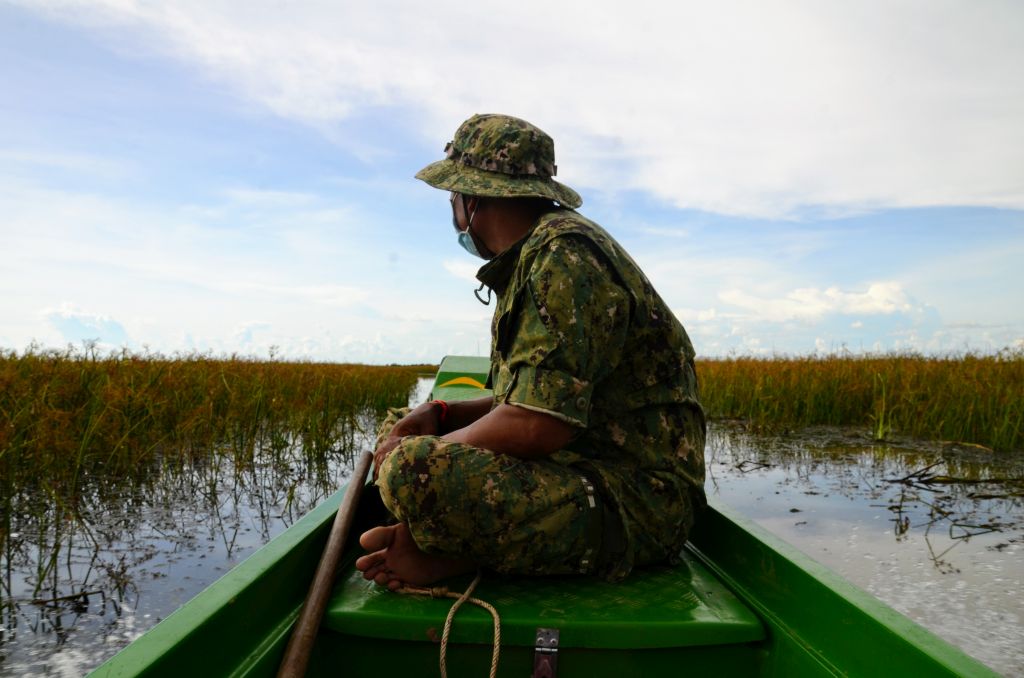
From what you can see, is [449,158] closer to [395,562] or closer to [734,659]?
[395,562]

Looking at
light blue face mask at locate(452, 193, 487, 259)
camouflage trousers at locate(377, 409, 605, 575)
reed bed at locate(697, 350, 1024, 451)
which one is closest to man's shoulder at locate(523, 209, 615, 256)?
light blue face mask at locate(452, 193, 487, 259)

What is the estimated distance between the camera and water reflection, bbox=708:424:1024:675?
258 cm

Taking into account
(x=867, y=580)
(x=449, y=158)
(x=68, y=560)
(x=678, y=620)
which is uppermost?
(x=449, y=158)

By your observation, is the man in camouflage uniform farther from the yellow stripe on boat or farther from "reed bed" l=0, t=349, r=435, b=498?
the yellow stripe on boat

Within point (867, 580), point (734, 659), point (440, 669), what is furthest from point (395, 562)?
point (867, 580)

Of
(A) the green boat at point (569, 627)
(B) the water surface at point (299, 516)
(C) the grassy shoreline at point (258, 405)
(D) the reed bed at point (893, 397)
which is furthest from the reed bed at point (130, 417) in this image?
(D) the reed bed at point (893, 397)

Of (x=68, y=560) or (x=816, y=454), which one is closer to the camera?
(x=68, y=560)

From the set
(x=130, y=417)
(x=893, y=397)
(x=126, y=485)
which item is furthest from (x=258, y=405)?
(x=893, y=397)

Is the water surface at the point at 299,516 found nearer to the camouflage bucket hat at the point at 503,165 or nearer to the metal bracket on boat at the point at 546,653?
the metal bracket on boat at the point at 546,653

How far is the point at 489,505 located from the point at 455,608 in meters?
0.26

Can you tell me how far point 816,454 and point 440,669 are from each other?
516 centimetres

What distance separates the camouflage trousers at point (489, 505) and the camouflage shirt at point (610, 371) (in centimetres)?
14

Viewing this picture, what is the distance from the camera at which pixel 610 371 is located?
1.74 metres

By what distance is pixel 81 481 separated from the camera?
3.84 metres
